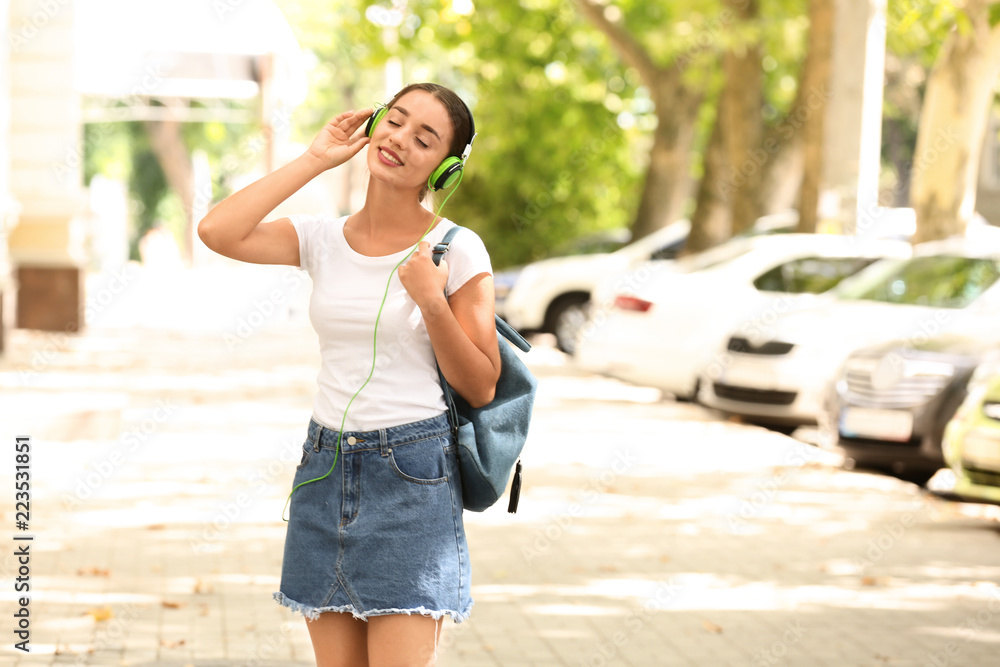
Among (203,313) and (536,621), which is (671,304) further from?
(203,313)

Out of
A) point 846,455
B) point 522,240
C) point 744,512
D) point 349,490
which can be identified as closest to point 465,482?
point 349,490

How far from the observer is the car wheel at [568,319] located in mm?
19969

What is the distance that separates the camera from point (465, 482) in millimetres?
3312

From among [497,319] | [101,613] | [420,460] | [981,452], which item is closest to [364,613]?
[420,460]

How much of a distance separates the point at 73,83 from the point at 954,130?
11704mm

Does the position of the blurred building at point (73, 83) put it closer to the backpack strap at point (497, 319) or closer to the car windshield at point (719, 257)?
the car windshield at point (719, 257)

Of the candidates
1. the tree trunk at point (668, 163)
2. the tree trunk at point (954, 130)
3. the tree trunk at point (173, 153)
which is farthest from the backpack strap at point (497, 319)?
the tree trunk at point (173, 153)

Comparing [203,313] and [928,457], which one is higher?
[928,457]

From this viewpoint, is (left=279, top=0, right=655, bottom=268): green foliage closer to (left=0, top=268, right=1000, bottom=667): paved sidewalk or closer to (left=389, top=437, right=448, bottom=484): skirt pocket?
(left=0, top=268, right=1000, bottom=667): paved sidewalk

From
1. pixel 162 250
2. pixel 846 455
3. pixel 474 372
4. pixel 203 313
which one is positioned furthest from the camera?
pixel 162 250

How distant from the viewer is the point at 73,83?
64.2ft

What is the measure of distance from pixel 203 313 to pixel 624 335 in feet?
49.9

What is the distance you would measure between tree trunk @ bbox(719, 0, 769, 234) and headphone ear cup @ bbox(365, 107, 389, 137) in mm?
17989

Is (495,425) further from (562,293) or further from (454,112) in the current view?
(562,293)
